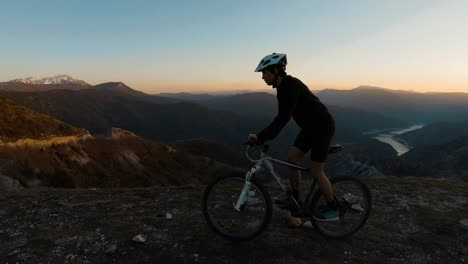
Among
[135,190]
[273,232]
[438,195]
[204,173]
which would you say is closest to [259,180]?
[273,232]

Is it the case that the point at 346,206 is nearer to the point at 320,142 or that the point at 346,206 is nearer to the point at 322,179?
the point at 322,179

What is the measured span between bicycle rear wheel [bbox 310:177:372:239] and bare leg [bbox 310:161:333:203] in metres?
0.16

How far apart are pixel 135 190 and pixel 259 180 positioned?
5454 millimetres

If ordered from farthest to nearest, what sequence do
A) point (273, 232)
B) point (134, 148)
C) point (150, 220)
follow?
point (134, 148) < point (150, 220) < point (273, 232)

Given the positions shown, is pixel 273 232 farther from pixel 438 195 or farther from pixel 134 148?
pixel 134 148

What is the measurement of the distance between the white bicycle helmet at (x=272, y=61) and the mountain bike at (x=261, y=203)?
1.51 m

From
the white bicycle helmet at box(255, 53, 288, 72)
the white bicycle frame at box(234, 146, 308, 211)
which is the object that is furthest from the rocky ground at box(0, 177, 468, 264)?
the white bicycle helmet at box(255, 53, 288, 72)

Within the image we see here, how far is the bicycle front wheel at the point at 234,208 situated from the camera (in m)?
7.19

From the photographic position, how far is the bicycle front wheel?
23.6 ft

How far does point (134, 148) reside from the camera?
115312mm

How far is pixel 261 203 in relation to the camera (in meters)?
7.27

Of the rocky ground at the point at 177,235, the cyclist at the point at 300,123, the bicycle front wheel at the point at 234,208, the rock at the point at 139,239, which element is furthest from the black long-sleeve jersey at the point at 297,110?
the rock at the point at 139,239

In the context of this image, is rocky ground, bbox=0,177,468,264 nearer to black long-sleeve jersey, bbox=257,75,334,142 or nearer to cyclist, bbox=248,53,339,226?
cyclist, bbox=248,53,339,226

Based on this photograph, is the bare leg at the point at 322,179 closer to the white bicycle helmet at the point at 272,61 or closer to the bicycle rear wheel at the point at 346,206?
the bicycle rear wheel at the point at 346,206
